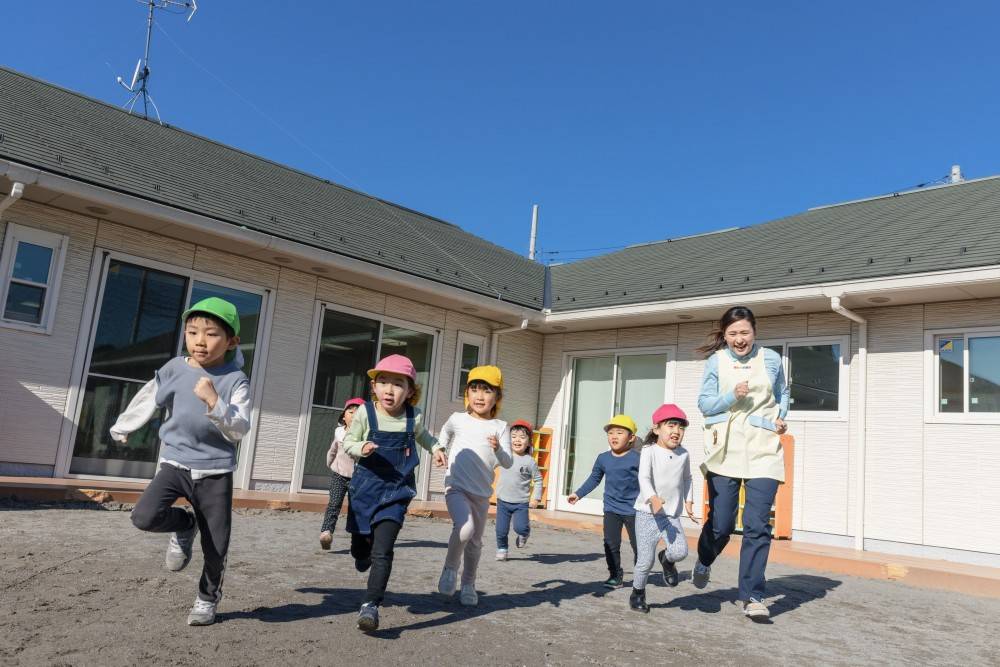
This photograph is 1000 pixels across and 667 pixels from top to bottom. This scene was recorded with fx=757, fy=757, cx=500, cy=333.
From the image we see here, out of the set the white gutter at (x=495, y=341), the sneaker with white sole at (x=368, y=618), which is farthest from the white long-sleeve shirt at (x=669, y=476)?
the white gutter at (x=495, y=341)

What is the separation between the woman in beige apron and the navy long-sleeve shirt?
3.30 feet

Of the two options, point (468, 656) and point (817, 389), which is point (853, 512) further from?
point (468, 656)

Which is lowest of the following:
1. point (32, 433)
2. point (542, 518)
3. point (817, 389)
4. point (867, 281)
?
point (542, 518)

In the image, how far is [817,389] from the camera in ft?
33.8

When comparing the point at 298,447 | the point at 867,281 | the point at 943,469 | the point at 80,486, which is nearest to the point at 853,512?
the point at 943,469

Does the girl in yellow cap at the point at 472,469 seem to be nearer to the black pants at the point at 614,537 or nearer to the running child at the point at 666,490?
the running child at the point at 666,490

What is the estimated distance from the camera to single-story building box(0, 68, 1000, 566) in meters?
8.62

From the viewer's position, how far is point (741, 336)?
4957 millimetres

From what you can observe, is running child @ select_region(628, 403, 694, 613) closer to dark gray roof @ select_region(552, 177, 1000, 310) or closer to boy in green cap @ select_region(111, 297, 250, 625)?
boy in green cap @ select_region(111, 297, 250, 625)

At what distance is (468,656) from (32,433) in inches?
280

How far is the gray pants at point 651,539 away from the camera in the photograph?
487 centimetres

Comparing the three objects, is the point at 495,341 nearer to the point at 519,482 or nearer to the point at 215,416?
the point at 519,482

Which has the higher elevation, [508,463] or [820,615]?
[508,463]

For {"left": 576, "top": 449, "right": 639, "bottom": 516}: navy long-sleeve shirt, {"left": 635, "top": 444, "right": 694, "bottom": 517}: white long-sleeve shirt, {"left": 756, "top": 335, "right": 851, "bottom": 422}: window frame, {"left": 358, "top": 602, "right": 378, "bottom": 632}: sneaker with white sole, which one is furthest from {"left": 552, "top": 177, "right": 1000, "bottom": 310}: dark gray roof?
{"left": 358, "top": 602, "right": 378, "bottom": 632}: sneaker with white sole
